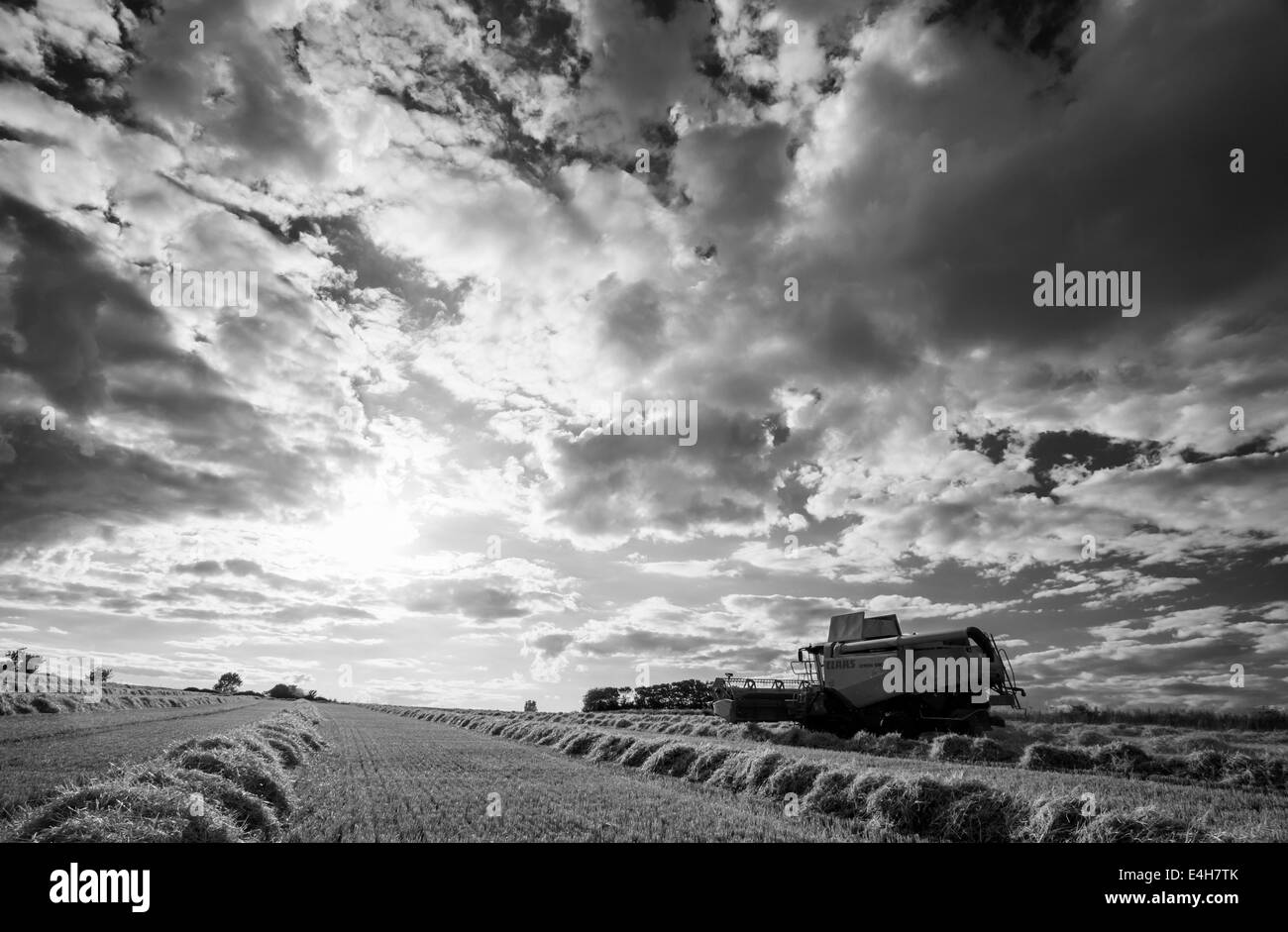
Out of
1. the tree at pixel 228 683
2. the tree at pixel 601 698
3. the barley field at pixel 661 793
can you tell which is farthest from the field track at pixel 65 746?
the tree at pixel 228 683

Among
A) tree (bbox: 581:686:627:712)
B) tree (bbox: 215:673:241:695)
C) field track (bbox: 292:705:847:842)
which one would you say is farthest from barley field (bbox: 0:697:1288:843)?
tree (bbox: 215:673:241:695)

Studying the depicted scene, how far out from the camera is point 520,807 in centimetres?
1233

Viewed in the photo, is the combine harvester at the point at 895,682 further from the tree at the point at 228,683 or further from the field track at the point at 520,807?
the tree at the point at 228,683

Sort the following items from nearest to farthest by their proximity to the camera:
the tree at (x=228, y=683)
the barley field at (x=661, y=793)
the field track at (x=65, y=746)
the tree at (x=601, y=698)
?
the barley field at (x=661, y=793) → the field track at (x=65, y=746) → the tree at (x=601, y=698) → the tree at (x=228, y=683)

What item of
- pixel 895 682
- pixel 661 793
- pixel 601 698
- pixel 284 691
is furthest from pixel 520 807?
pixel 284 691

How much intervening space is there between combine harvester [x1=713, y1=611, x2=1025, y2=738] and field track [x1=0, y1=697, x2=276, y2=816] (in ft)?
81.2

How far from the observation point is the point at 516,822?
10.9m

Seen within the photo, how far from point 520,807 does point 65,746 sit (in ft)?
69.9

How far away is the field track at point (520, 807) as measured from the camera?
10.2 metres

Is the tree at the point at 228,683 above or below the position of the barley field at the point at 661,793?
below

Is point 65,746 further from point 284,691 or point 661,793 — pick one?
point 284,691

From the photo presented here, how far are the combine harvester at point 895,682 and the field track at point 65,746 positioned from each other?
24754 mm
